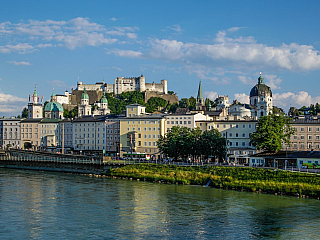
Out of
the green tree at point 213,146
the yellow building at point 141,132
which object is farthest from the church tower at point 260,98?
the green tree at point 213,146

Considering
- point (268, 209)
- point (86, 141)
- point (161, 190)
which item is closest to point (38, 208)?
point (161, 190)

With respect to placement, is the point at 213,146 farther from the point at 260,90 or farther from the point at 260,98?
the point at 260,90

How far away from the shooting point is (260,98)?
451ft

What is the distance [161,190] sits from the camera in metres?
47.7

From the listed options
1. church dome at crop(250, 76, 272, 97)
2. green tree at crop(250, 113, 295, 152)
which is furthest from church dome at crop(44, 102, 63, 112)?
green tree at crop(250, 113, 295, 152)

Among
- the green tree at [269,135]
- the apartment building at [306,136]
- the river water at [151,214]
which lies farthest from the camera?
the apartment building at [306,136]

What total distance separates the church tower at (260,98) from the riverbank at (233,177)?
7897 cm

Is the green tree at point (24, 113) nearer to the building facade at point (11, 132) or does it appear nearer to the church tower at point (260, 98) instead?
the building facade at point (11, 132)

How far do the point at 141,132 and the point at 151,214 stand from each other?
56.6m

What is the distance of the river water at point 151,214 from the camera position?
29156 millimetres

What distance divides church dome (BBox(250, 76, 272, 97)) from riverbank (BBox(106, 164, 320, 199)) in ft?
278

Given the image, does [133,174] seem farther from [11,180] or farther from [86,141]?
[86,141]

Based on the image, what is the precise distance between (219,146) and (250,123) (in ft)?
55.8

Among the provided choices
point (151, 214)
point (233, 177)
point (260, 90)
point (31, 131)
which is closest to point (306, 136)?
point (233, 177)
